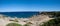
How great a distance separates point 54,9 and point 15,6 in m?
0.57

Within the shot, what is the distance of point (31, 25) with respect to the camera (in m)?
2.06

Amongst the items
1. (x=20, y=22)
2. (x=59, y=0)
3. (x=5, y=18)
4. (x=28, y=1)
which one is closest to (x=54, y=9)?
(x=59, y=0)

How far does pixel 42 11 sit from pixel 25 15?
25cm

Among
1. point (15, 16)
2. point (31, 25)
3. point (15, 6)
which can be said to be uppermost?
point (15, 6)

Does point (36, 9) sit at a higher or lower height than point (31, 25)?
higher

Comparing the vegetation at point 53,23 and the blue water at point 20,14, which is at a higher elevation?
the blue water at point 20,14

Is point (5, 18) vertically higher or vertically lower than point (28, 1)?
lower

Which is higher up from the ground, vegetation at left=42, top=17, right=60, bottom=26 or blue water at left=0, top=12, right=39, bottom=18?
blue water at left=0, top=12, right=39, bottom=18

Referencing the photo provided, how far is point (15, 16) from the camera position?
82.4 inches

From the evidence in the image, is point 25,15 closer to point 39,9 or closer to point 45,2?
point 39,9

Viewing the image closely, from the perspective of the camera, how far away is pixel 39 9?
2086 millimetres

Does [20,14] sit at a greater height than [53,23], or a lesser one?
greater

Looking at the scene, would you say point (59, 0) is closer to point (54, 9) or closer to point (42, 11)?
point (54, 9)

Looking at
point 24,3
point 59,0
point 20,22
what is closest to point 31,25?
point 20,22
